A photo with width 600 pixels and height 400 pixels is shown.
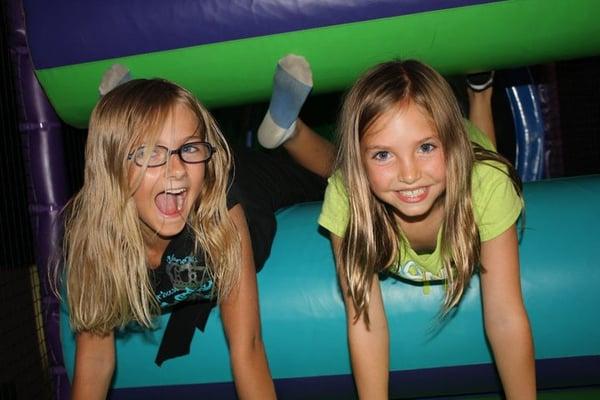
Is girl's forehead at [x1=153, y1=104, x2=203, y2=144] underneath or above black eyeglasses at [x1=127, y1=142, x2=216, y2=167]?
above

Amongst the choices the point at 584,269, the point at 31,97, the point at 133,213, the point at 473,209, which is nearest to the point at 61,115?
the point at 31,97

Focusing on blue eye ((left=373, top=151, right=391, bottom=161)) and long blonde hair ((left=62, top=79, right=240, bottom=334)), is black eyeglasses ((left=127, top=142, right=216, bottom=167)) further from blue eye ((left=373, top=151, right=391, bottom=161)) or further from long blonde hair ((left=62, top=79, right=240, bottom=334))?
blue eye ((left=373, top=151, right=391, bottom=161))

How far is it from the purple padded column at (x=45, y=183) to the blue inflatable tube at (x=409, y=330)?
0.47ft

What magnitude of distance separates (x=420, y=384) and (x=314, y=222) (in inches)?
16.9

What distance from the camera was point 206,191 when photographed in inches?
43.9

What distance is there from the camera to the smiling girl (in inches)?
38.1

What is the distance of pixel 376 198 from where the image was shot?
1.10m

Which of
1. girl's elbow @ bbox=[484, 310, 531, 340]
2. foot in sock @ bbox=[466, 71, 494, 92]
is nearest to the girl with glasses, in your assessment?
girl's elbow @ bbox=[484, 310, 531, 340]

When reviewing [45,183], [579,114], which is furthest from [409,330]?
[579,114]

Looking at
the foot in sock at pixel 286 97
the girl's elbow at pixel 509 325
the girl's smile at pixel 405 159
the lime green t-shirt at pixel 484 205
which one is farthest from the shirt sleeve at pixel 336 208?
the girl's elbow at pixel 509 325

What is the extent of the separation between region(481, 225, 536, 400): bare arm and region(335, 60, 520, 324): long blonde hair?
0.12 ft

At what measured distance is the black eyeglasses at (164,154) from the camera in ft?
3.27

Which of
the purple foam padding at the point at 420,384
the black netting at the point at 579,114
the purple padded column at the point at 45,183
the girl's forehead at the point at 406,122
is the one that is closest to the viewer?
the girl's forehead at the point at 406,122

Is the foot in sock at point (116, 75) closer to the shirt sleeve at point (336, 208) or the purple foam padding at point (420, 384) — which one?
the shirt sleeve at point (336, 208)
